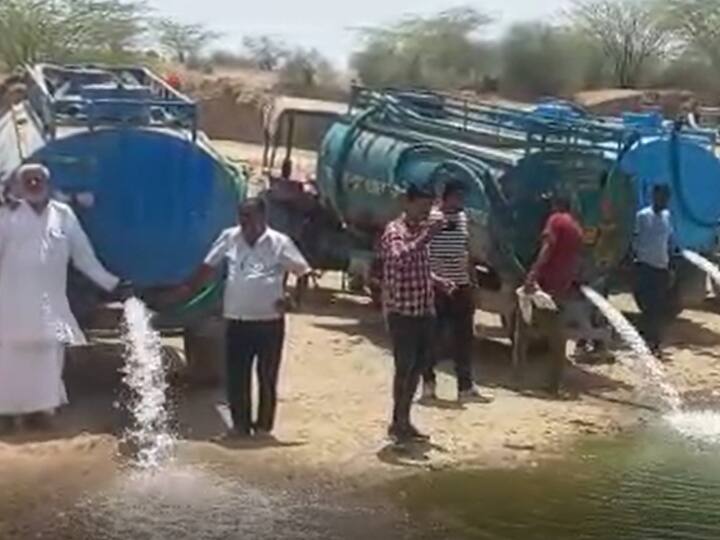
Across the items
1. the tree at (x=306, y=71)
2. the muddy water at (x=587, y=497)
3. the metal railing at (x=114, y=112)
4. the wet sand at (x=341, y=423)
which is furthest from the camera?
the tree at (x=306, y=71)

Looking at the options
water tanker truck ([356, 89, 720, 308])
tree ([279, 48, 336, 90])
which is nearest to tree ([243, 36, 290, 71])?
tree ([279, 48, 336, 90])

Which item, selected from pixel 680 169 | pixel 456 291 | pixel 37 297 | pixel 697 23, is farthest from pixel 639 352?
pixel 697 23

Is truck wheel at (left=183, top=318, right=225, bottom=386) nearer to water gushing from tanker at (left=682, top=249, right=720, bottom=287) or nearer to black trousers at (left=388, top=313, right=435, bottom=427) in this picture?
black trousers at (left=388, top=313, right=435, bottom=427)

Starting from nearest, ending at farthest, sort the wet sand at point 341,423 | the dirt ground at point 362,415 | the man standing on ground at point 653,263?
the wet sand at point 341,423 → the dirt ground at point 362,415 → the man standing on ground at point 653,263

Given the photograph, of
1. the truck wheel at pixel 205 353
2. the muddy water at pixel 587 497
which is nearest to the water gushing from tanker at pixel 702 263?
the muddy water at pixel 587 497

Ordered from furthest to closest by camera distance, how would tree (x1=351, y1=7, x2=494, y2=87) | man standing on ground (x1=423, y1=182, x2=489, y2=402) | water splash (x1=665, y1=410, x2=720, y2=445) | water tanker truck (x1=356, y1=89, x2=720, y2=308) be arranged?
tree (x1=351, y1=7, x2=494, y2=87)
water tanker truck (x1=356, y1=89, x2=720, y2=308)
man standing on ground (x1=423, y1=182, x2=489, y2=402)
water splash (x1=665, y1=410, x2=720, y2=445)

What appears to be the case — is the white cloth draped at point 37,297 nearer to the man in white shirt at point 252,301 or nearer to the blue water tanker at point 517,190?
the man in white shirt at point 252,301

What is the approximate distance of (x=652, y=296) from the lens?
14367 millimetres

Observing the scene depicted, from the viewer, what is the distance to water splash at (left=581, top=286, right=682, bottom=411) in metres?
13.1

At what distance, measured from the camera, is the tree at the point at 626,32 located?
56.0 m

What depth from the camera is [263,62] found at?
2621 inches

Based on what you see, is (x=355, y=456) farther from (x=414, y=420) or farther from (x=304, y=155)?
(x=304, y=155)

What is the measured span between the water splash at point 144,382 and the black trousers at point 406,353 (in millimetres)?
1476

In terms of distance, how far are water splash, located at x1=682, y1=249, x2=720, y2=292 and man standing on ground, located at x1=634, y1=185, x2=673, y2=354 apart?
788mm
